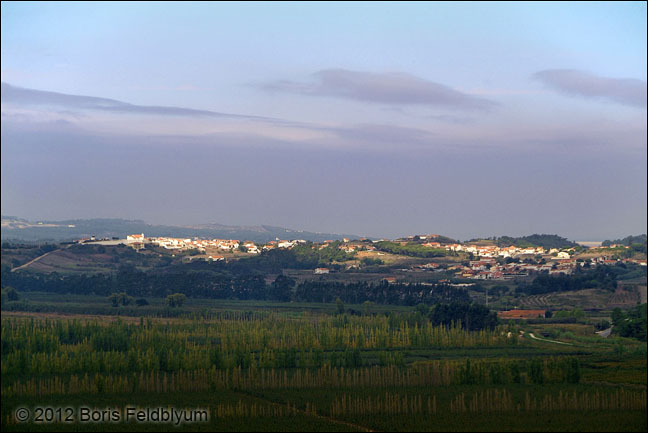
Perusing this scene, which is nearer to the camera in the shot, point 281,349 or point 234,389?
point 234,389

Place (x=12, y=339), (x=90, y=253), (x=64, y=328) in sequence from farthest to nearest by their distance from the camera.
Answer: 1. (x=90, y=253)
2. (x=64, y=328)
3. (x=12, y=339)

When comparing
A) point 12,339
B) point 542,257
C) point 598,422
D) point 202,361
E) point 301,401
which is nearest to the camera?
point 598,422

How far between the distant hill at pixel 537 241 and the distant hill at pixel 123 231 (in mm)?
24180

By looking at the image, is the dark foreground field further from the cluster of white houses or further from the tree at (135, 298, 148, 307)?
Answer: the cluster of white houses

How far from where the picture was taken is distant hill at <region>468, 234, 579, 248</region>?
427ft

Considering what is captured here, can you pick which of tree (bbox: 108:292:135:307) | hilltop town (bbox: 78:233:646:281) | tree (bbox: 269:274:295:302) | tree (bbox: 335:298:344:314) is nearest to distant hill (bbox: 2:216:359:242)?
hilltop town (bbox: 78:233:646:281)

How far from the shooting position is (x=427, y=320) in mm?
66375

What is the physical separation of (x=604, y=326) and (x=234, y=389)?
35372mm

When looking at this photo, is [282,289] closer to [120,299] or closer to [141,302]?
[141,302]

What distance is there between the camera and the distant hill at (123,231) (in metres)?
76.2

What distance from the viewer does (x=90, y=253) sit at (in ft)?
322

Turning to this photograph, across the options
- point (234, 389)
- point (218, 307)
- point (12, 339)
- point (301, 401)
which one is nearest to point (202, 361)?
point (234, 389)

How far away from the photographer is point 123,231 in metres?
125

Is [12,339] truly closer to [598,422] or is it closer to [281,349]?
[281,349]
